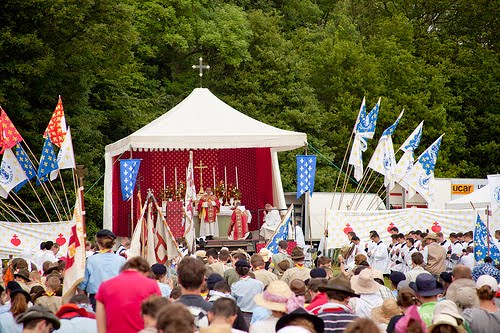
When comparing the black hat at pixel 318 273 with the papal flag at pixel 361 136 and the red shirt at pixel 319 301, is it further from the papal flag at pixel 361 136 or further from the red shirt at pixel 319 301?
the papal flag at pixel 361 136

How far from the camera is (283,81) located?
41625 millimetres

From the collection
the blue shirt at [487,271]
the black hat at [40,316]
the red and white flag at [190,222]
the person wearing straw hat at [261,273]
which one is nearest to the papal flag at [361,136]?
the red and white flag at [190,222]

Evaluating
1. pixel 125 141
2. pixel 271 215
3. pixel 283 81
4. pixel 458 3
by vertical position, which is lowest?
pixel 271 215

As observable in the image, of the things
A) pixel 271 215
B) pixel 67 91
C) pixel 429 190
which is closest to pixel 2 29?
pixel 67 91

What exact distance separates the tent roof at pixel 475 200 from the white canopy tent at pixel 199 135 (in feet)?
17.4

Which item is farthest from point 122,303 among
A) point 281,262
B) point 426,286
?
point 281,262

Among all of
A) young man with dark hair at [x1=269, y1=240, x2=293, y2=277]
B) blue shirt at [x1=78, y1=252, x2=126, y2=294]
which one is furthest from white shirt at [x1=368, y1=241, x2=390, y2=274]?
blue shirt at [x1=78, y1=252, x2=126, y2=294]

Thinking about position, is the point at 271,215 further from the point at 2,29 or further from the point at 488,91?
the point at 488,91

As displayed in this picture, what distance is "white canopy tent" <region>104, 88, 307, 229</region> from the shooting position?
1037 inches

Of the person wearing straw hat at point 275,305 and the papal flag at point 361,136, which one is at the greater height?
the papal flag at point 361,136

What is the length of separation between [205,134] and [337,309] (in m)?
18.4

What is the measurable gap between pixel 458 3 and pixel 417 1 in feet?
6.79

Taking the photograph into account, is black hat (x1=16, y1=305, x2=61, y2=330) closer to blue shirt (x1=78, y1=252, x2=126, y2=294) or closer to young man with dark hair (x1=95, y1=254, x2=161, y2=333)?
young man with dark hair (x1=95, y1=254, x2=161, y2=333)

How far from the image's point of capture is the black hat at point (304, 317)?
7723mm
